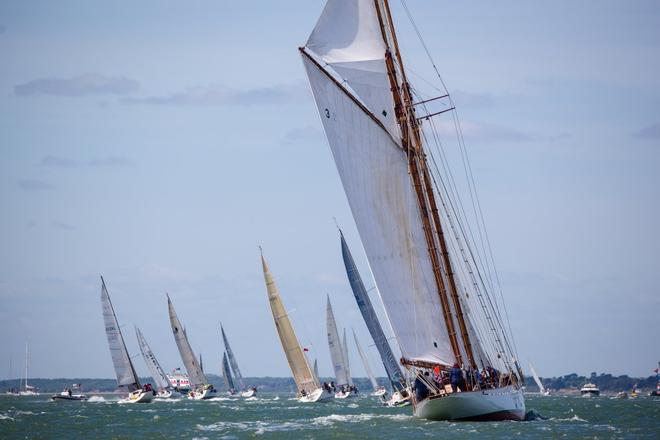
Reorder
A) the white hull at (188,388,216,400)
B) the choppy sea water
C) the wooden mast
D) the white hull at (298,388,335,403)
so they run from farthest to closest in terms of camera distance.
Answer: the white hull at (188,388,216,400) → the white hull at (298,388,335,403) → the wooden mast → the choppy sea water

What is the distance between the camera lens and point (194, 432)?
73.9 meters

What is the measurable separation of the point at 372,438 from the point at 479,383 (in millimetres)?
7025

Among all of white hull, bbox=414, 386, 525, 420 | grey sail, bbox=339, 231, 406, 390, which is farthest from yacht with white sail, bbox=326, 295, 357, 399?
white hull, bbox=414, 386, 525, 420

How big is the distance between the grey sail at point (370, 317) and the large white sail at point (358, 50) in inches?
1962

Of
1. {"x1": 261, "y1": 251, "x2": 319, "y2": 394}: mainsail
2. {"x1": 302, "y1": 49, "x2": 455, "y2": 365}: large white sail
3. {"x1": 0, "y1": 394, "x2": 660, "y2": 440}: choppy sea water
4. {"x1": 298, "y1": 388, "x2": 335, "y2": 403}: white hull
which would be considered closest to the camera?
{"x1": 0, "y1": 394, "x2": 660, "y2": 440}: choppy sea water

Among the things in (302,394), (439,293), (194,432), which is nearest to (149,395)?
(302,394)

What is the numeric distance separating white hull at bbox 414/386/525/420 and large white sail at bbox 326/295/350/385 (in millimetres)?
91174

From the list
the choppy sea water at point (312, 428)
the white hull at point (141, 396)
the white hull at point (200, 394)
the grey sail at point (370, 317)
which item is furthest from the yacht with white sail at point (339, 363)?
the choppy sea water at point (312, 428)

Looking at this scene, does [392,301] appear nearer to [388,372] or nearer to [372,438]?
[372,438]

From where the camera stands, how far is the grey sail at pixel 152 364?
17338 centimetres

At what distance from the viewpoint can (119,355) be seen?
145500 mm

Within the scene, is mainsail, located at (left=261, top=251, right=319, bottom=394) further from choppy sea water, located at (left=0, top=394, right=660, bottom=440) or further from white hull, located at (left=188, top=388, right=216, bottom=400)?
white hull, located at (left=188, top=388, right=216, bottom=400)

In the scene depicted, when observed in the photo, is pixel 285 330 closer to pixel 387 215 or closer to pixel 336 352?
pixel 336 352

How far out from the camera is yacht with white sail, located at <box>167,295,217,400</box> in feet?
554
